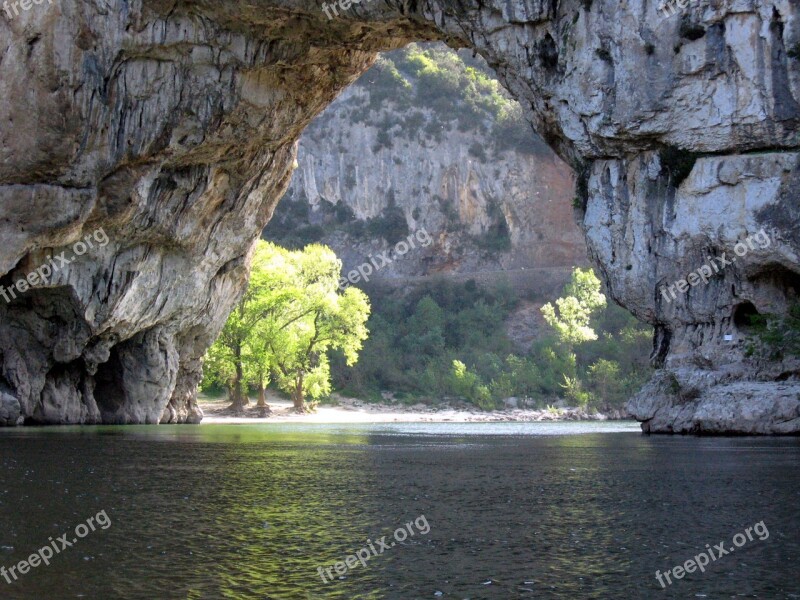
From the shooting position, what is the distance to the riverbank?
59.8 meters

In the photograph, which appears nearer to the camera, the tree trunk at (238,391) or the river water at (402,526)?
the river water at (402,526)

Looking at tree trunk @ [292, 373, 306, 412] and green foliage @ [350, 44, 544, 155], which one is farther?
green foliage @ [350, 44, 544, 155]

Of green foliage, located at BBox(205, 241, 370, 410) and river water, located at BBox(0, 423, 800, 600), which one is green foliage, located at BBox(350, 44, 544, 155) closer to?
green foliage, located at BBox(205, 241, 370, 410)

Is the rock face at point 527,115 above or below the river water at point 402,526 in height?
above

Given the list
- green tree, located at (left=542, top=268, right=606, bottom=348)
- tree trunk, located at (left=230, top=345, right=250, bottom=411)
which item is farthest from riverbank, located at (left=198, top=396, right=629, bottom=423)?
green tree, located at (left=542, top=268, right=606, bottom=348)

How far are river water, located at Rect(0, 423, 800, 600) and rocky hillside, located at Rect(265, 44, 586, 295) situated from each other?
284 feet

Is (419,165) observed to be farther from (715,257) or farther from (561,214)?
(715,257)

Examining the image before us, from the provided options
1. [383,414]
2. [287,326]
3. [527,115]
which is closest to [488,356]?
[383,414]

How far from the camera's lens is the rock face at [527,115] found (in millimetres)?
29031

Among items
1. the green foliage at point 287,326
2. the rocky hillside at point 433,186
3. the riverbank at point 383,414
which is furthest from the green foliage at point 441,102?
the green foliage at point 287,326

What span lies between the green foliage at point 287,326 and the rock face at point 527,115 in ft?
59.2

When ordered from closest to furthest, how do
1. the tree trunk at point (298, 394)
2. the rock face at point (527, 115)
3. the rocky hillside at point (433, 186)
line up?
1. the rock face at point (527, 115)
2. the tree trunk at point (298, 394)
3. the rocky hillside at point (433, 186)

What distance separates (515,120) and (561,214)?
1278cm

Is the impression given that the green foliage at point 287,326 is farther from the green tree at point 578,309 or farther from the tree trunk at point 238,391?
the green tree at point 578,309
